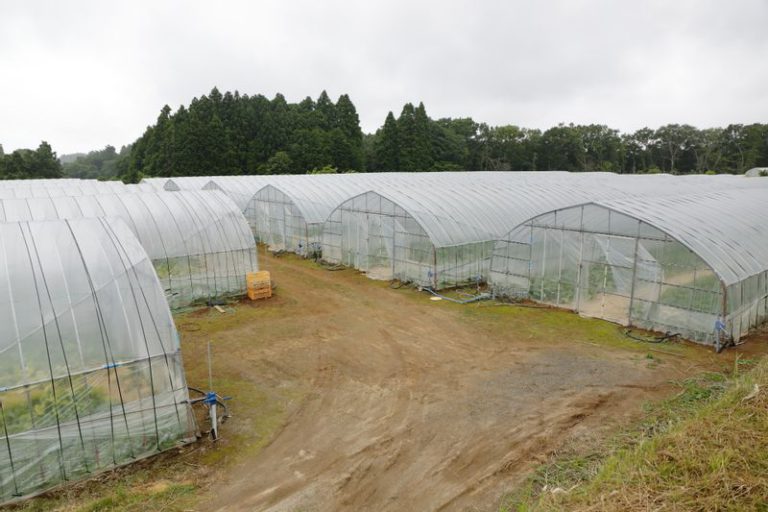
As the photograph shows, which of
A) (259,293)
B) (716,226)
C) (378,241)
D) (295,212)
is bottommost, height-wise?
(259,293)

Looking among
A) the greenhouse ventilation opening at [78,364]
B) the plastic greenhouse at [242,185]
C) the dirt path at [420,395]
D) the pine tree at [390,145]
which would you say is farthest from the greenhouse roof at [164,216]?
the pine tree at [390,145]

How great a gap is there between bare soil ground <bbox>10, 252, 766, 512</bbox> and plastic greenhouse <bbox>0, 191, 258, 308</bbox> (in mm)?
1406

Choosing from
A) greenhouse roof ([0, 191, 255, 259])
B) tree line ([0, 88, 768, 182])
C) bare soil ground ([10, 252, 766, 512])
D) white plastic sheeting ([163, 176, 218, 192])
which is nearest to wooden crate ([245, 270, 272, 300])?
bare soil ground ([10, 252, 766, 512])

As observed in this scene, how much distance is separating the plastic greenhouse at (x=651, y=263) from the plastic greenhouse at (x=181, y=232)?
394 inches

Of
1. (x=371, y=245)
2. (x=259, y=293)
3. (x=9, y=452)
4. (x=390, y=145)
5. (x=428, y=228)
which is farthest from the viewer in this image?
(x=390, y=145)

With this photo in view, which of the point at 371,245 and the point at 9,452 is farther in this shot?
the point at 371,245

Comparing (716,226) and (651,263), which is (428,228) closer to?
(651,263)

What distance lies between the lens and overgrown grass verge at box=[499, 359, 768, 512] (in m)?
5.83

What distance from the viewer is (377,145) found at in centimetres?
6400

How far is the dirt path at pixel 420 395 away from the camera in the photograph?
8211mm

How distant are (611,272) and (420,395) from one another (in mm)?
8317

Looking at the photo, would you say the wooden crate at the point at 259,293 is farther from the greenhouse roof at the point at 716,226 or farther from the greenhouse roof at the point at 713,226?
the greenhouse roof at the point at 716,226

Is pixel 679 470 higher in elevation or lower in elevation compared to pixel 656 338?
higher

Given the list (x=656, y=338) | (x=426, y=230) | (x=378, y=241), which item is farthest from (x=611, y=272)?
(x=378, y=241)
